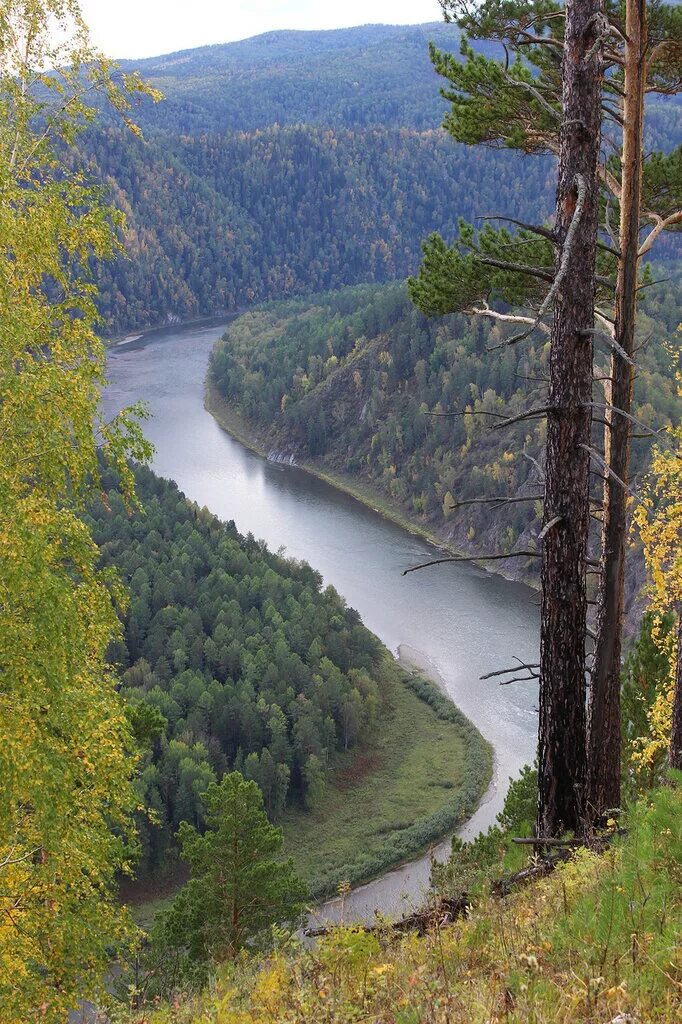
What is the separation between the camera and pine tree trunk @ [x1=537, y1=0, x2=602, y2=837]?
22.6 ft

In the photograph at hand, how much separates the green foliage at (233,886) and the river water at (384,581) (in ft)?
15.0

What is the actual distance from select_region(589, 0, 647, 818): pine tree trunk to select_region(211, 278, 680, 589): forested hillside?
46.6 meters

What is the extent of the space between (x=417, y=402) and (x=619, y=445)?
242 ft

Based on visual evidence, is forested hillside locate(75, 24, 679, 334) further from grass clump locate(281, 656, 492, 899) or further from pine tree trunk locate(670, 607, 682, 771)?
pine tree trunk locate(670, 607, 682, 771)

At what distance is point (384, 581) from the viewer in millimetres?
54969

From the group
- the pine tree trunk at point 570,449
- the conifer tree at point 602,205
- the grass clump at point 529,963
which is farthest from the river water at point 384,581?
the conifer tree at point 602,205

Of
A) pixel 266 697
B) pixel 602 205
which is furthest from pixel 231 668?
pixel 602 205

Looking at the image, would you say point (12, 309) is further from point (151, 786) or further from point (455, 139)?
point (151, 786)

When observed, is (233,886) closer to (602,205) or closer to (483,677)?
(483,677)

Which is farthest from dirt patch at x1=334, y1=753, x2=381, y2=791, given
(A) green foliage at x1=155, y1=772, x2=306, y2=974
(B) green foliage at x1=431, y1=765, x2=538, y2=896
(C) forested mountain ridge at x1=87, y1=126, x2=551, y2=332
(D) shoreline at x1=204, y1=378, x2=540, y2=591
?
(C) forested mountain ridge at x1=87, y1=126, x2=551, y2=332

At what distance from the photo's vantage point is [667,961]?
4.13 meters

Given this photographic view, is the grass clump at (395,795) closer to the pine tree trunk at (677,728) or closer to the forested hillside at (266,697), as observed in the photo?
the forested hillside at (266,697)

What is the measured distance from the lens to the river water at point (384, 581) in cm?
3684

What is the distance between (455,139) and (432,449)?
65292 mm
